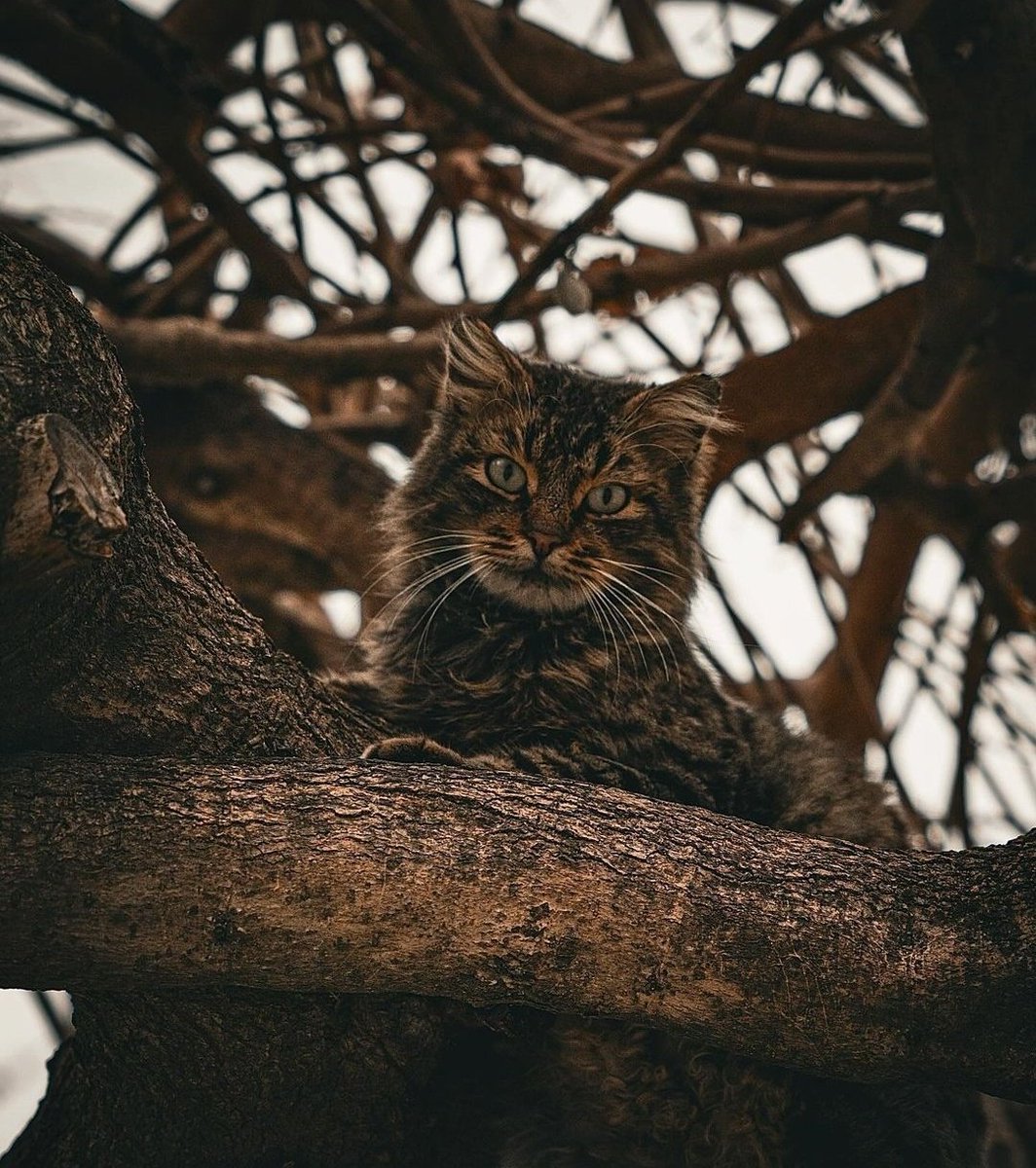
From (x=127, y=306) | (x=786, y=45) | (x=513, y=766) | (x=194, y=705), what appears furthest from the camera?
(x=127, y=306)

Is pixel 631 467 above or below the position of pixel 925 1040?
above

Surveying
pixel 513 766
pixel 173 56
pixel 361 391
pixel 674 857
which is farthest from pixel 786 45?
pixel 361 391

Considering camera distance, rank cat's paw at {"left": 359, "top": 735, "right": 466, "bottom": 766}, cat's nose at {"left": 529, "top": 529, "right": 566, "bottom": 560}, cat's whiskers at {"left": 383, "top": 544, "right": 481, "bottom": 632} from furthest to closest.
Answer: cat's whiskers at {"left": 383, "top": 544, "right": 481, "bottom": 632}, cat's nose at {"left": 529, "top": 529, "right": 566, "bottom": 560}, cat's paw at {"left": 359, "top": 735, "right": 466, "bottom": 766}

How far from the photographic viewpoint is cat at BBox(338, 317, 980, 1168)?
2.53m

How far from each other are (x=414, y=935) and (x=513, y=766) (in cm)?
77

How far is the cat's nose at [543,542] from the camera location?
3166 mm

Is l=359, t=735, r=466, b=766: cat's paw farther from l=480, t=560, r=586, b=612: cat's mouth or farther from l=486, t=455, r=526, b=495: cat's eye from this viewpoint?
l=486, t=455, r=526, b=495: cat's eye

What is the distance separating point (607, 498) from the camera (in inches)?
131

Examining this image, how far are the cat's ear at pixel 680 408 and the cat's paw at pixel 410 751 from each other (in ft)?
4.15

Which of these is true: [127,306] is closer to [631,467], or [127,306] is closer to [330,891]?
[631,467]

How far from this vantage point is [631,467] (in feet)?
11.1

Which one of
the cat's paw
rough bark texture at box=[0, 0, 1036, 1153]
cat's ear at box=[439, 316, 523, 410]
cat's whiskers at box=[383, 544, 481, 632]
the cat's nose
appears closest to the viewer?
rough bark texture at box=[0, 0, 1036, 1153]

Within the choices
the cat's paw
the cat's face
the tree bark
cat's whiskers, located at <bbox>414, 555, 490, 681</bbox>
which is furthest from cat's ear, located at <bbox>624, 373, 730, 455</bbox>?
the tree bark

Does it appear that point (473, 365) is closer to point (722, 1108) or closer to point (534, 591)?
point (534, 591)
